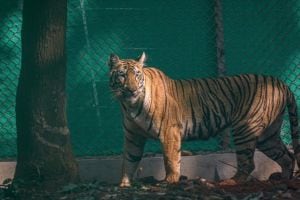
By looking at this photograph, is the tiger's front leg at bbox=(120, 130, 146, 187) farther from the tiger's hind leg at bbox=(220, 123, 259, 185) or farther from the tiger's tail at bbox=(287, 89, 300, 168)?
the tiger's tail at bbox=(287, 89, 300, 168)

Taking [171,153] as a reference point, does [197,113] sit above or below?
above

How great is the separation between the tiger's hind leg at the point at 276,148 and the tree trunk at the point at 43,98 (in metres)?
2.33

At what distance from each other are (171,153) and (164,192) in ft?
2.50

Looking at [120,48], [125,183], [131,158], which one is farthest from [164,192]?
[120,48]

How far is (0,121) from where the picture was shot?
888 cm

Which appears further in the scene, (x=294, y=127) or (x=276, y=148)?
(x=276, y=148)

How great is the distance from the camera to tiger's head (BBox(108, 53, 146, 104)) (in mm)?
7543

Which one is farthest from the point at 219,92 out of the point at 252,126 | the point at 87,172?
the point at 87,172

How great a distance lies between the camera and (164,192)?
23.0 feet

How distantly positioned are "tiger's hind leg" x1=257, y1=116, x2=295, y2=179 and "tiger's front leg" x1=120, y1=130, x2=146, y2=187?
1.40 meters

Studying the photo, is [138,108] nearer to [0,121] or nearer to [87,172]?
[87,172]

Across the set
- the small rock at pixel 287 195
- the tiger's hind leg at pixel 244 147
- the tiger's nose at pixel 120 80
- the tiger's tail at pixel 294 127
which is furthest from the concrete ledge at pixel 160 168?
the small rock at pixel 287 195

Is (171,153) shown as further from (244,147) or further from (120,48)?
(120,48)

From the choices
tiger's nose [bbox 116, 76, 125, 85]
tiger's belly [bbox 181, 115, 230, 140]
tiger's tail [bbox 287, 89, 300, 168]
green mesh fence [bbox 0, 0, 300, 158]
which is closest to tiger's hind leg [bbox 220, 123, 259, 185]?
tiger's belly [bbox 181, 115, 230, 140]
